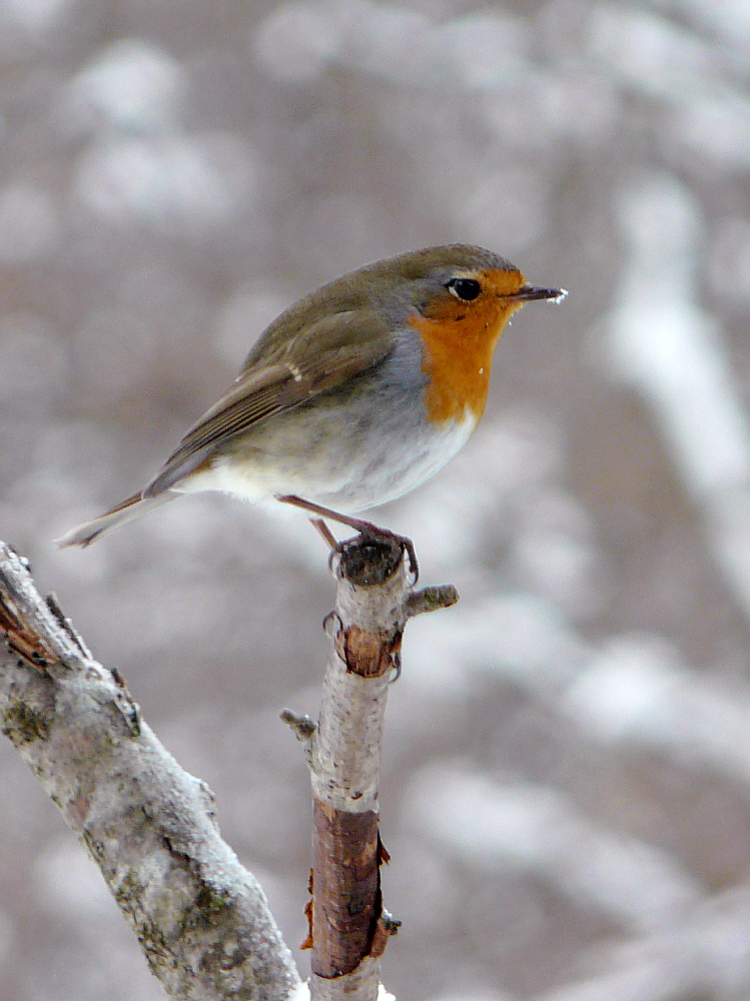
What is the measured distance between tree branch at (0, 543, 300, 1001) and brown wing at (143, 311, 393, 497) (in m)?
0.61

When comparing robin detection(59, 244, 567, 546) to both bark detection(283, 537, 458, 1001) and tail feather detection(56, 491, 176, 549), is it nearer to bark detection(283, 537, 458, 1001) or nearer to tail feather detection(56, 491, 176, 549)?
tail feather detection(56, 491, 176, 549)

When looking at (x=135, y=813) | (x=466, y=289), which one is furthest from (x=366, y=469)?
(x=135, y=813)

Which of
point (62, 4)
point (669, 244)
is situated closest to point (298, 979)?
point (669, 244)

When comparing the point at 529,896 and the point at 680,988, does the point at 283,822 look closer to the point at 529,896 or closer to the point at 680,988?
the point at 529,896

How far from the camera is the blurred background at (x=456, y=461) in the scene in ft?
14.8

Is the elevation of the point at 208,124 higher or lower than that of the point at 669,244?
higher

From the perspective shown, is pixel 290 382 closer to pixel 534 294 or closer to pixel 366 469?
pixel 366 469

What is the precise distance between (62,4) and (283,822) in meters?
5.04

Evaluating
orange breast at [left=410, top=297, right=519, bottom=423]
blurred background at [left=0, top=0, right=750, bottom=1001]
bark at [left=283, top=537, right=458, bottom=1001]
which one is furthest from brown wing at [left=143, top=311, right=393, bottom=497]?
blurred background at [left=0, top=0, right=750, bottom=1001]

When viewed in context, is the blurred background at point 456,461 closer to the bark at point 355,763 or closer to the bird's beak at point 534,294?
the bird's beak at point 534,294

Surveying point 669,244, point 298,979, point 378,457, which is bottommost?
point 298,979

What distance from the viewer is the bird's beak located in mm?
2342

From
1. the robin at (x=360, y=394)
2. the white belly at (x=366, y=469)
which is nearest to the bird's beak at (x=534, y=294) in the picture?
the robin at (x=360, y=394)

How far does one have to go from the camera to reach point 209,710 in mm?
4738
